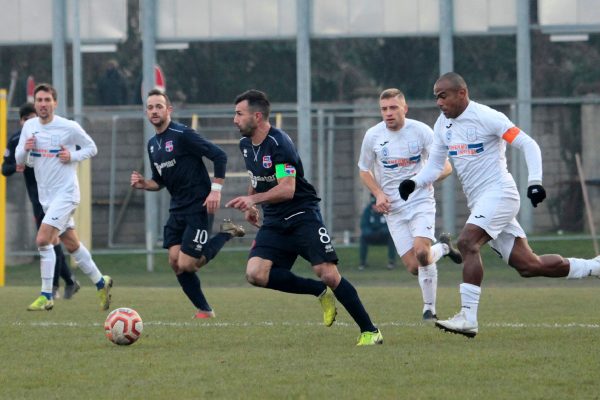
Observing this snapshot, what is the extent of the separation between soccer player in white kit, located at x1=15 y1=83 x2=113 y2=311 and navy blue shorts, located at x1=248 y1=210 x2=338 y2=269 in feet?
14.1

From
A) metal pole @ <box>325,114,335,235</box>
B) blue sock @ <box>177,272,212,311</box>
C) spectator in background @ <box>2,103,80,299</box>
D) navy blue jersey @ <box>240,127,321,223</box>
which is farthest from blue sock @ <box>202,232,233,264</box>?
metal pole @ <box>325,114,335,235</box>

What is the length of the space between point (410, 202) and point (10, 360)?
4706 millimetres

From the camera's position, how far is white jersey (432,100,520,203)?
973cm

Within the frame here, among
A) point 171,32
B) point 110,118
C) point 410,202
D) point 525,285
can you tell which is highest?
point 171,32

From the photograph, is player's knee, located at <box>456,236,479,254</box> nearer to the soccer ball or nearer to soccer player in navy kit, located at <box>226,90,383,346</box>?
soccer player in navy kit, located at <box>226,90,383,346</box>

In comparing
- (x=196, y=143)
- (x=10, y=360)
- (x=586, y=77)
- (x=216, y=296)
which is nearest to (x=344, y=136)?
(x=586, y=77)

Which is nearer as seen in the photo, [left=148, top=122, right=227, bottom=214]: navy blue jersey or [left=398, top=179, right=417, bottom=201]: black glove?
[left=398, top=179, right=417, bottom=201]: black glove

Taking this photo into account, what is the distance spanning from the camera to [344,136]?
24.4 m

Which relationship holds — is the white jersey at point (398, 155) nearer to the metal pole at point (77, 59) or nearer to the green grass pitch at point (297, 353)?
the green grass pitch at point (297, 353)

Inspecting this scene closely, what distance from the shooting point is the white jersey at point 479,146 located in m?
9.73

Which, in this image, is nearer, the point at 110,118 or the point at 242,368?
the point at 242,368

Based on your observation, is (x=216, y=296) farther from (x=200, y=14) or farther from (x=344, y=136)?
(x=200, y=14)

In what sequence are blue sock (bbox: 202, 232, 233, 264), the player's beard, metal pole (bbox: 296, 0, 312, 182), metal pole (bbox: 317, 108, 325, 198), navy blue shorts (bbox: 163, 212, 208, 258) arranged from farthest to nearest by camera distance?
metal pole (bbox: 296, 0, 312, 182)
metal pole (bbox: 317, 108, 325, 198)
blue sock (bbox: 202, 232, 233, 264)
navy blue shorts (bbox: 163, 212, 208, 258)
the player's beard

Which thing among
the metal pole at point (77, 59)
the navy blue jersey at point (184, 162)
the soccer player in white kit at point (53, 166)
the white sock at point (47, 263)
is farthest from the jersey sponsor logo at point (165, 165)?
the metal pole at point (77, 59)
